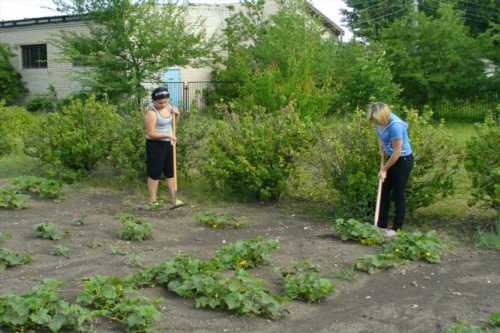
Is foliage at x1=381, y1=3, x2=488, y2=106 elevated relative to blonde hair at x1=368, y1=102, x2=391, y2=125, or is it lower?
elevated

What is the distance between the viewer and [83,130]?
33.1 feet

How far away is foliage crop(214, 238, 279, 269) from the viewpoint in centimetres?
579

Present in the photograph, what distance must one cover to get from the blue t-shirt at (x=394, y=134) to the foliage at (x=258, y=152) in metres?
1.54

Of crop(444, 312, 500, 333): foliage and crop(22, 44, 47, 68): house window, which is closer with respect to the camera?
crop(444, 312, 500, 333): foliage

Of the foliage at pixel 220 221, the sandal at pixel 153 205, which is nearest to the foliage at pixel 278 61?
the sandal at pixel 153 205

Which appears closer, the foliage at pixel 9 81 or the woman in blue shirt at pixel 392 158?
the woman in blue shirt at pixel 392 158

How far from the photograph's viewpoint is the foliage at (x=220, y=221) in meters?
7.54

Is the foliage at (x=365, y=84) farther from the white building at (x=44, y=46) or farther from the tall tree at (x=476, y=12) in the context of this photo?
the tall tree at (x=476, y=12)

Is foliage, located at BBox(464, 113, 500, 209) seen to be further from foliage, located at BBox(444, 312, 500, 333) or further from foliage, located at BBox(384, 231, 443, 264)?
foliage, located at BBox(444, 312, 500, 333)

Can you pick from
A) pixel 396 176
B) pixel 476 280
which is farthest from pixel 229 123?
pixel 476 280

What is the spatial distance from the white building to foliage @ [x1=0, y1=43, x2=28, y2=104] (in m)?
0.39

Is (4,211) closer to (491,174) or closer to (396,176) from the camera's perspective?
(396,176)

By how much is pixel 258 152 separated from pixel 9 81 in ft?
72.3

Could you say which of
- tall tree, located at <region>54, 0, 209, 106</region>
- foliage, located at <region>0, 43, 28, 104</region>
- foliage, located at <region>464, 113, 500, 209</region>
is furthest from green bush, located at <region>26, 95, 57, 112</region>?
foliage, located at <region>464, 113, 500, 209</region>
